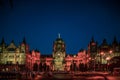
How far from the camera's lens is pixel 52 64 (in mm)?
152375

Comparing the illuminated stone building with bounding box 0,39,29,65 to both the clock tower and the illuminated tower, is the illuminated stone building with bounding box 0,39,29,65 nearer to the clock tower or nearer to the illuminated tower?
the clock tower

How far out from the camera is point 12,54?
120m

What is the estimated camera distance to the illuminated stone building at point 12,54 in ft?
391

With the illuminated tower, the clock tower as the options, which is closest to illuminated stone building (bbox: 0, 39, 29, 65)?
Result: the clock tower

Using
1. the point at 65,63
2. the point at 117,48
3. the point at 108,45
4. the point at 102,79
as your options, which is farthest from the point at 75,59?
the point at 102,79

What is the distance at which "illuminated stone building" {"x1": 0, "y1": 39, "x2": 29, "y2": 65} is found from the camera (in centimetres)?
11912

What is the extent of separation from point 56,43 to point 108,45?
4675 centimetres

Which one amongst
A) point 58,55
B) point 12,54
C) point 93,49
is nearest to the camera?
point 12,54

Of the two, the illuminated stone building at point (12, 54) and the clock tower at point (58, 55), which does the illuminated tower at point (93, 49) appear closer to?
the clock tower at point (58, 55)

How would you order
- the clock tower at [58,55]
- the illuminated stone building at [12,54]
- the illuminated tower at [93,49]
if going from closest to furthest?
the illuminated stone building at [12,54], the illuminated tower at [93,49], the clock tower at [58,55]

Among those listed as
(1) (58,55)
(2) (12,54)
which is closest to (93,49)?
(1) (58,55)

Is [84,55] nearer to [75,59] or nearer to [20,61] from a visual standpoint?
[75,59]

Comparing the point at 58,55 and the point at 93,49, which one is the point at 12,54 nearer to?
the point at 58,55

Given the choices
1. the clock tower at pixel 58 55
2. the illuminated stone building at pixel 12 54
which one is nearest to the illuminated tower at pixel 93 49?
the clock tower at pixel 58 55
